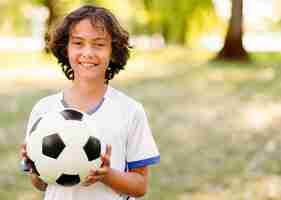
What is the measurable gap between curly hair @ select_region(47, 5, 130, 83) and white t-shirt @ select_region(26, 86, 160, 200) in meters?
0.17

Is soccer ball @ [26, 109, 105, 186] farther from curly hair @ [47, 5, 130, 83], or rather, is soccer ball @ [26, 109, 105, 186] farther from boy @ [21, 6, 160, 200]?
curly hair @ [47, 5, 130, 83]

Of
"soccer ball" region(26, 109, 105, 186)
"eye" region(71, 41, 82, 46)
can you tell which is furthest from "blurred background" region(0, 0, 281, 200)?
"soccer ball" region(26, 109, 105, 186)

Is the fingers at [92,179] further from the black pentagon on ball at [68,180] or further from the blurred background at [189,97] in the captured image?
the blurred background at [189,97]

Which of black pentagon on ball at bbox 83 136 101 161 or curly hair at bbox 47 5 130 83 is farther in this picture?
curly hair at bbox 47 5 130 83

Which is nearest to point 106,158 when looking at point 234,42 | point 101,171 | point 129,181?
point 101,171

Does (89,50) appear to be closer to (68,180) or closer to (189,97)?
(68,180)

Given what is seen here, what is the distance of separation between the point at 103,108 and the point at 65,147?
0.18 meters

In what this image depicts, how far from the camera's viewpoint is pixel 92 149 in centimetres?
201

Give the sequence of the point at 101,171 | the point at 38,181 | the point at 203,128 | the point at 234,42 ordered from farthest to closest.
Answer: the point at 234,42 → the point at 203,128 → the point at 38,181 → the point at 101,171

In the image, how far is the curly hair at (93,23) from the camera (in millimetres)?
2168

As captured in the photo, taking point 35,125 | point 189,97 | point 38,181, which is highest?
point 35,125

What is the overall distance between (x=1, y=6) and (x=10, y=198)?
15.1 meters

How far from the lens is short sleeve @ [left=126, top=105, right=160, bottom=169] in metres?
2.14

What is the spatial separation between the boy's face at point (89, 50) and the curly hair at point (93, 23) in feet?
0.08
